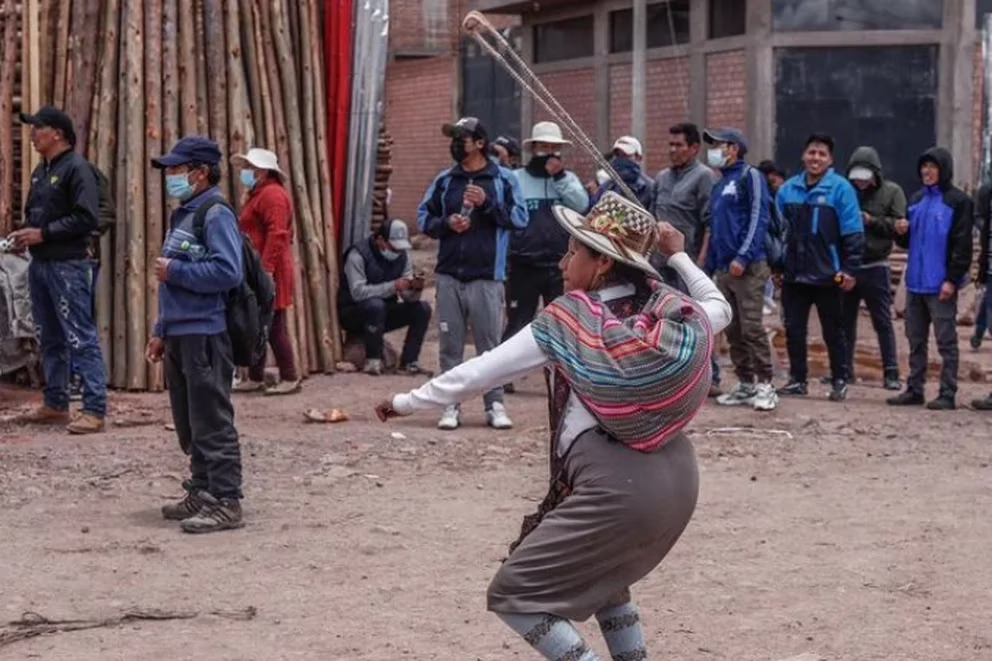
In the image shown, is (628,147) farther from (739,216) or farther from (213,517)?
(213,517)

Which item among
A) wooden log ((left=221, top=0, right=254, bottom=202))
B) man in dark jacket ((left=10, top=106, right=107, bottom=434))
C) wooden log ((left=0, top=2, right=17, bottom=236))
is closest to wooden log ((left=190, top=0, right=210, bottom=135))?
wooden log ((left=221, top=0, right=254, bottom=202))

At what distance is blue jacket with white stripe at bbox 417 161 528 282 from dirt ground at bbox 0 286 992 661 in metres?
1.04

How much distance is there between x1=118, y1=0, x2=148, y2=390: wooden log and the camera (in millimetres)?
11461

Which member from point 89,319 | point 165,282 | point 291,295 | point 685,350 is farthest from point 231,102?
point 685,350

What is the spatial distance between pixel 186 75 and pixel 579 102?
42.0ft

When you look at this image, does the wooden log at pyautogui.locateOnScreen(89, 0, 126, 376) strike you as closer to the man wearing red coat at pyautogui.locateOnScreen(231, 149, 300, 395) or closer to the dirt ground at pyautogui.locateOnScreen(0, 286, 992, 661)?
the dirt ground at pyautogui.locateOnScreen(0, 286, 992, 661)

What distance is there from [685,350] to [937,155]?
7.25m

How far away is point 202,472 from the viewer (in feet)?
25.6

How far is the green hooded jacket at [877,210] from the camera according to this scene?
12.3 m

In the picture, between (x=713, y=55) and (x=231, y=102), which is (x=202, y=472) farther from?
(x=713, y=55)

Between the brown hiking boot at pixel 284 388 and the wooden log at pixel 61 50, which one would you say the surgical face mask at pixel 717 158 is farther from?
the wooden log at pixel 61 50

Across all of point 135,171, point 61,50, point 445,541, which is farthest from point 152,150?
point 445,541

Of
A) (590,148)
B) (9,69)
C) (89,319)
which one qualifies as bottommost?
(89,319)

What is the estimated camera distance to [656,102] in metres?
22.3
